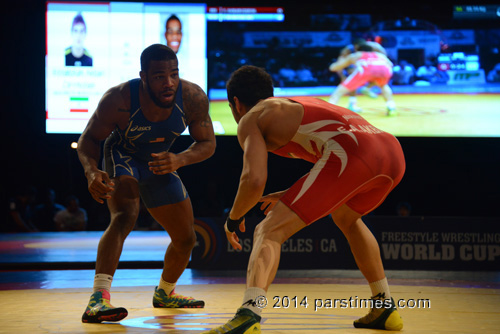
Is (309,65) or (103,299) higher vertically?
(309,65)

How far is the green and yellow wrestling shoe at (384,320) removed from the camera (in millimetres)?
2967

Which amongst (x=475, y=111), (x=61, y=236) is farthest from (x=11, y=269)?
(x=475, y=111)

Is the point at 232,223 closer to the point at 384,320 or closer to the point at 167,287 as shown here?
the point at 384,320

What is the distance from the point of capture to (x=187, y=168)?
11.6 meters

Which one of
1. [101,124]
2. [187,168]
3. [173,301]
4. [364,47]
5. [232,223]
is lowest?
[187,168]

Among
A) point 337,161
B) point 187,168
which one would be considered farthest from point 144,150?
point 187,168

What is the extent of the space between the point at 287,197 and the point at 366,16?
7356mm

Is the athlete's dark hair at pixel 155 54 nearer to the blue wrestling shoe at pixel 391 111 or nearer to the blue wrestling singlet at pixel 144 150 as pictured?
Result: the blue wrestling singlet at pixel 144 150

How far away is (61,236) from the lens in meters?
9.44

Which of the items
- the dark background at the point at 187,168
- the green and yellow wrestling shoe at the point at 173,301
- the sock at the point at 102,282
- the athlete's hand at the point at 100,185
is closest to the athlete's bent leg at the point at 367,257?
the green and yellow wrestling shoe at the point at 173,301

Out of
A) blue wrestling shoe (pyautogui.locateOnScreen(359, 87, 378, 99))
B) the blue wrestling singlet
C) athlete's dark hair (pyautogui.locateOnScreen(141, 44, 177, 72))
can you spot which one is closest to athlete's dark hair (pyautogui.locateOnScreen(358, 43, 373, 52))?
blue wrestling shoe (pyautogui.locateOnScreen(359, 87, 378, 99))

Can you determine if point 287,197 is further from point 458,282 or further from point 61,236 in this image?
point 61,236

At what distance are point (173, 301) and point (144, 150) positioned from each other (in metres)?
0.96

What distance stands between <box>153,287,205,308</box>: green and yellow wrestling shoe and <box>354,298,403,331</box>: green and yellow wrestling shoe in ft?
3.62
